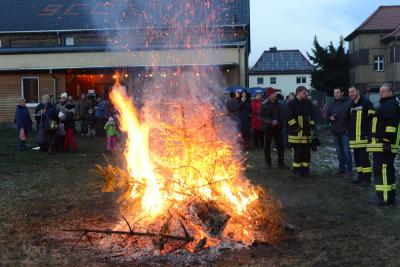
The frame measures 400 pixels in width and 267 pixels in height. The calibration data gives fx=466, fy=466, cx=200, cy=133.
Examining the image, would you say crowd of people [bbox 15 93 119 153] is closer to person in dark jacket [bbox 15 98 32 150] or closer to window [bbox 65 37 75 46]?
Result: person in dark jacket [bbox 15 98 32 150]

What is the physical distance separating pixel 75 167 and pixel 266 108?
4.91 m

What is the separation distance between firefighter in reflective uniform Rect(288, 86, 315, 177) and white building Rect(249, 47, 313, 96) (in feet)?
207

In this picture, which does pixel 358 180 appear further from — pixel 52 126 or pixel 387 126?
pixel 52 126

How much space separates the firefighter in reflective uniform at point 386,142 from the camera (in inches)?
279

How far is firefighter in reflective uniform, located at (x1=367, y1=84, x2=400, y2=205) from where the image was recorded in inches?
279

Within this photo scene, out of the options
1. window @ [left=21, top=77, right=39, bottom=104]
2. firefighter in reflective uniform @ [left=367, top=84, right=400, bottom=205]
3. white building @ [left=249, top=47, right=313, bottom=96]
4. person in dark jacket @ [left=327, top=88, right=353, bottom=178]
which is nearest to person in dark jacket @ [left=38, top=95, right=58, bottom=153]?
person in dark jacket @ [left=327, top=88, right=353, bottom=178]

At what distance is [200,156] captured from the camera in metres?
6.26

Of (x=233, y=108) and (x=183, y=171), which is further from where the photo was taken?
(x=233, y=108)

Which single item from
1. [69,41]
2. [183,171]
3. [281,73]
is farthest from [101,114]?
[281,73]

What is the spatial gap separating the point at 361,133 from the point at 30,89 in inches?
810

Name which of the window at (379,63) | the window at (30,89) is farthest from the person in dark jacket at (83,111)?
the window at (379,63)

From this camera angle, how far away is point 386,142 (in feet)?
23.3

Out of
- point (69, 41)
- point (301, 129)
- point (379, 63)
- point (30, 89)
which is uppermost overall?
point (69, 41)

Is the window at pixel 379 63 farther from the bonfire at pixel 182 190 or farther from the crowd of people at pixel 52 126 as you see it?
the bonfire at pixel 182 190
